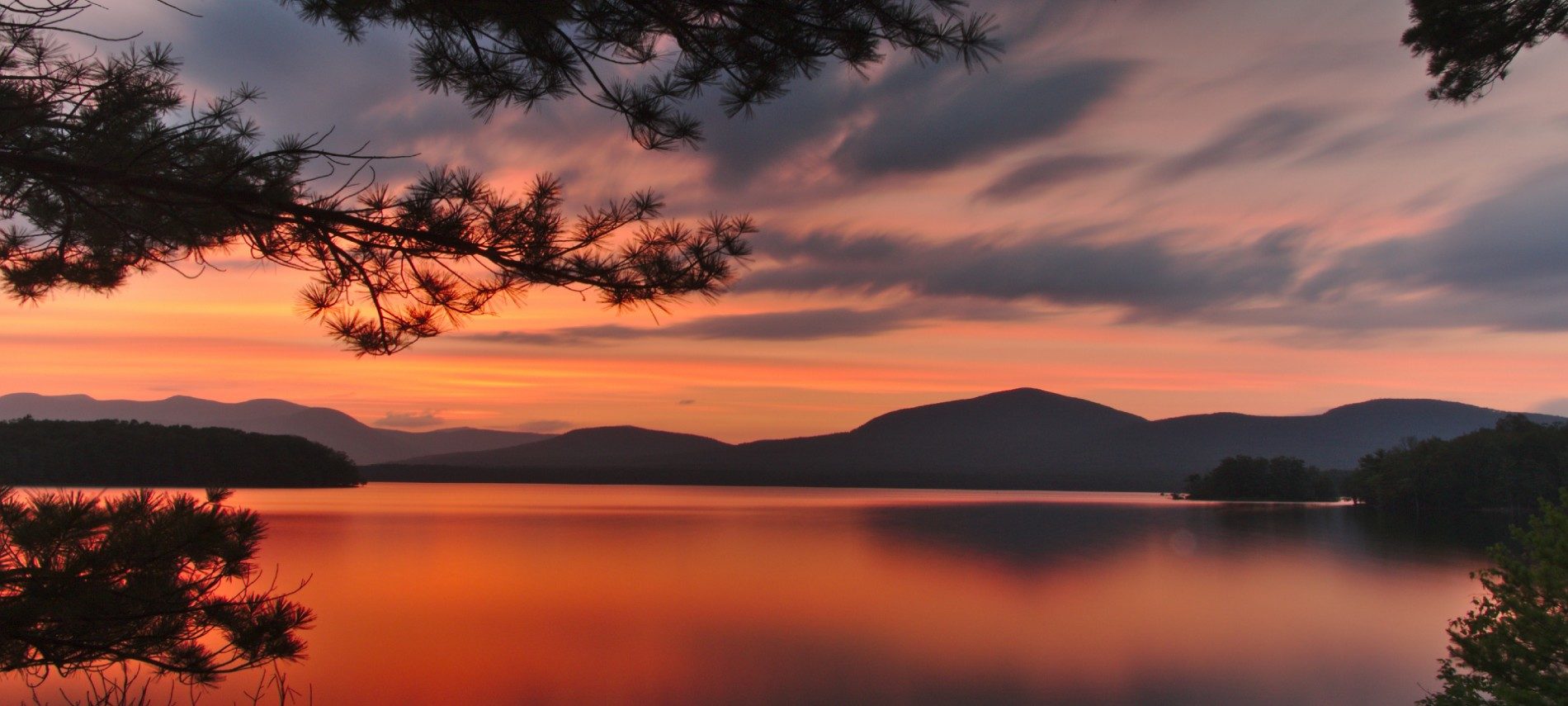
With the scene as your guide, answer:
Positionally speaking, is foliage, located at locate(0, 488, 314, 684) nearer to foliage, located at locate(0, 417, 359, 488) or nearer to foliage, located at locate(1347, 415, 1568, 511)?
foliage, located at locate(0, 417, 359, 488)

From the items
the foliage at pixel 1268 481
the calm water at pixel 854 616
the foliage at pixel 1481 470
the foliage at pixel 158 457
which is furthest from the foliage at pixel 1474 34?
the foliage at pixel 1268 481

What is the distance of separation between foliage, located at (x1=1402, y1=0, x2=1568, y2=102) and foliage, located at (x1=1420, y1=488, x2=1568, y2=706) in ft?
9.81

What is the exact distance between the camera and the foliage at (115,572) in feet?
11.9

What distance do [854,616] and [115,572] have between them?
Result: 13652 mm

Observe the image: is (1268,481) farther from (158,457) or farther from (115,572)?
(115,572)

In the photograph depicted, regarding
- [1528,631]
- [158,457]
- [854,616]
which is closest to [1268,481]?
[854,616]

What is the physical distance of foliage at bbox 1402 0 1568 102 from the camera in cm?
672

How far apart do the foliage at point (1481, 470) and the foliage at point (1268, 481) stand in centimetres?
1338

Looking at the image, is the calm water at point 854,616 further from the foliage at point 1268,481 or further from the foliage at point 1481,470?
the foliage at point 1268,481

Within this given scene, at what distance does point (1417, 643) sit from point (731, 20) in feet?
49.9

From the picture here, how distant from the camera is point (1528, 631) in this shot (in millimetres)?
6723

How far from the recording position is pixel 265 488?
72.0 meters

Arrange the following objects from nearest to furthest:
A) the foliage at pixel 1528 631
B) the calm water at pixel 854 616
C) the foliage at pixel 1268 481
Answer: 1. the foliage at pixel 1528 631
2. the calm water at pixel 854 616
3. the foliage at pixel 1268 481

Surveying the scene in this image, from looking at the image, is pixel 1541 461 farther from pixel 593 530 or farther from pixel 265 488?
pixel 265 488
